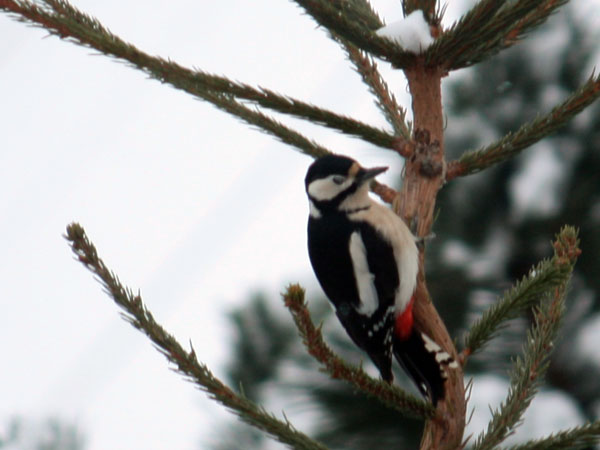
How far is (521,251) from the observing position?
368cm

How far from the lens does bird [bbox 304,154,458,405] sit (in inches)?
104

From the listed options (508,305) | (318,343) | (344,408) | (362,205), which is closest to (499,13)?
(508,305)

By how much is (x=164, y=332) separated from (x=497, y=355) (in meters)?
2.17

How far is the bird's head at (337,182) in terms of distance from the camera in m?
2.94

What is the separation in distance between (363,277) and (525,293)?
130 cm

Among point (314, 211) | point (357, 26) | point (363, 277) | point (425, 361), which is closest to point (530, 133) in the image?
point (357, 26)

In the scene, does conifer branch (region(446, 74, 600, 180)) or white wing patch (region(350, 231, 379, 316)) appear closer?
conifer branch (region(446, 74, 600, 180))

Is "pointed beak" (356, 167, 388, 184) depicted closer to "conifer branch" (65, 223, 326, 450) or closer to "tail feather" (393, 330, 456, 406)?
"tail feather" (393, 330, 456, 406)

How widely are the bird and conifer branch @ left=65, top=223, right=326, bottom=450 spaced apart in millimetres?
862

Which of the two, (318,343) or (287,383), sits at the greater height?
(287,383)

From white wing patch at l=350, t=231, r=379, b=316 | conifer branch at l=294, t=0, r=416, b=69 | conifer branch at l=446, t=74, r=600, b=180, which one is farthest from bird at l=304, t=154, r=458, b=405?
conifer branch at l=294, t=0, r=416, b=69

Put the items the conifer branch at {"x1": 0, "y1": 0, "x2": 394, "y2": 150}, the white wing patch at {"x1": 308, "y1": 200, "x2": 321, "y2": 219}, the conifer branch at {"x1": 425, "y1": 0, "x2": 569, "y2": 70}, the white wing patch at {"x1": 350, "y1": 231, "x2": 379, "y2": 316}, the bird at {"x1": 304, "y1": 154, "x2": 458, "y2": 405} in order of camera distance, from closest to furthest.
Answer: the conifer branch at {"x1": 425, "y1": 0, "x2": 569, "y2": 70} < the conifer branch at {"x1": 0, "y1": 0, "x2": 394, "y2": 150} < the bird at {"x1": 304, "y1": 154, "x2": 458, "y2": 405} < the white wing patch at {"x1": 350, "y1": 231, "x2": 379, "y2": 316} < the white wing patch at {"x1": 308, "y1": 200, "x2": 321, "y2": 219}

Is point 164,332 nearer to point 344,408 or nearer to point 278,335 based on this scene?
point 344,408

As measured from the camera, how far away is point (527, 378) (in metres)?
1.68
